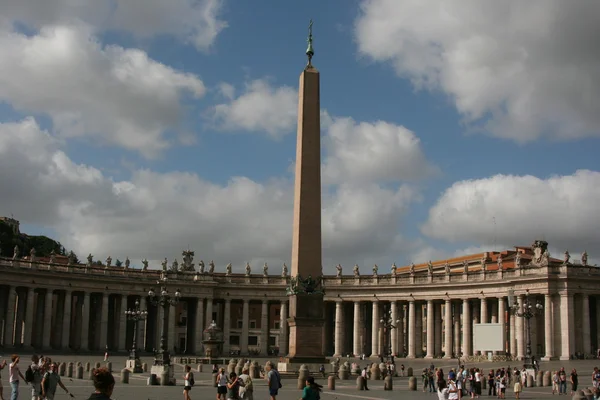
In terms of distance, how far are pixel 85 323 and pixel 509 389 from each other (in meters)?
52.5

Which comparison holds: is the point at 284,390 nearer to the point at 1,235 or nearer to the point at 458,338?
the point at 458,338

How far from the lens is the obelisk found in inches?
1502

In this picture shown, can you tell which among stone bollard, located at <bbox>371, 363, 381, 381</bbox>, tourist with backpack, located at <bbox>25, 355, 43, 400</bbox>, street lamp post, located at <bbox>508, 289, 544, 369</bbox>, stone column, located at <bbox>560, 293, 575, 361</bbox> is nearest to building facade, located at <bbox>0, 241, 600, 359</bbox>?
stone column, located at <bbox>560, 293, 575, 361</bbox>

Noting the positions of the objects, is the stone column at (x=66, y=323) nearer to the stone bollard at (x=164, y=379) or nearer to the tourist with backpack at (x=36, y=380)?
the stone bollard at (x=164, y=379)

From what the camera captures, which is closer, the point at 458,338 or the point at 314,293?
the point at 314,293

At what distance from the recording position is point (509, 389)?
4122 centimetres

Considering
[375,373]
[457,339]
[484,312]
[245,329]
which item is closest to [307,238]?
[375,373]

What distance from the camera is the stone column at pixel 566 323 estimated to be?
6850 cm

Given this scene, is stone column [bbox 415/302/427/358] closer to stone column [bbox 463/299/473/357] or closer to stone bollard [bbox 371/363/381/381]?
stone column [bbox 463/299/473/357]

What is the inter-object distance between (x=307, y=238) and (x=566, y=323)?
130 ft

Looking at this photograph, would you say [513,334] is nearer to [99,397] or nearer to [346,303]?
[346,303]

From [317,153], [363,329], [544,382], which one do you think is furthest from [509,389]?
[363,329]

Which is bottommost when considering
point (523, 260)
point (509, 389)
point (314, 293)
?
point (509, 389)

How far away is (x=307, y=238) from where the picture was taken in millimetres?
38250
